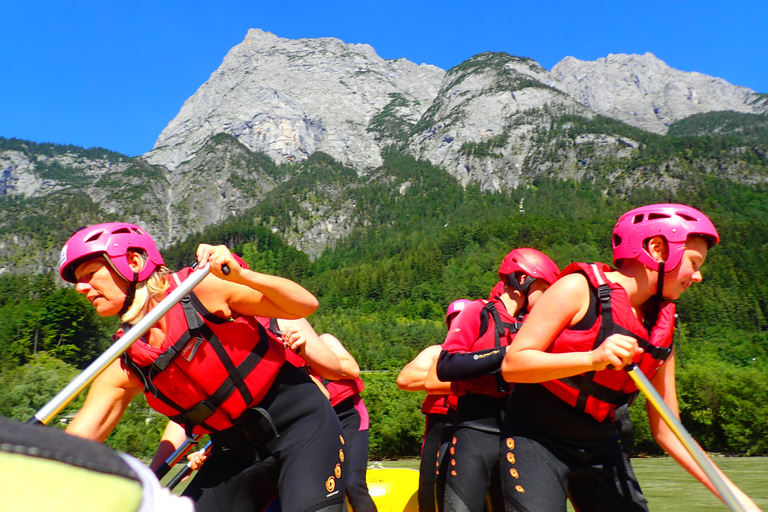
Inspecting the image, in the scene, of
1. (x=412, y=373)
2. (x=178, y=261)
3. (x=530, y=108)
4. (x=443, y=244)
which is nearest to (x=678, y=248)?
(x=412, y=373)

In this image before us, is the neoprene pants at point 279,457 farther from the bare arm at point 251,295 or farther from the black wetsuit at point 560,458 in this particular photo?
the black wetsuit at point 560,458

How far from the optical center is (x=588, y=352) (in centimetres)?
312

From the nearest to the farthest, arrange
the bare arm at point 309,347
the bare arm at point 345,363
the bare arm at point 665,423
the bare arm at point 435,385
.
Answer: the bare arm at point 665,423, the bare arm at point 309,347, the bare arm at point 435,385, the bare arm at point 345,363

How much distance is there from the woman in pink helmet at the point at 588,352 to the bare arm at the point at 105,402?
2.31 meters

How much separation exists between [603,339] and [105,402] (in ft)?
9.73

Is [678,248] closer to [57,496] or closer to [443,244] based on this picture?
[57,496]

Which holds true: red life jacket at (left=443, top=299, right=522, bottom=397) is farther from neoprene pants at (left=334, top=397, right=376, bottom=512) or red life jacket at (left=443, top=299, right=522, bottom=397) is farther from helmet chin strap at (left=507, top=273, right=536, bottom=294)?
neoprene pants at (left=334, top=397, right=376, bottom=512)

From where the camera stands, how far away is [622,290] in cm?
343

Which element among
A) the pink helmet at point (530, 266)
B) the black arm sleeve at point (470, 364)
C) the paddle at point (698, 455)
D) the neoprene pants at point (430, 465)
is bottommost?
the neoprene pants at point (430, 465)

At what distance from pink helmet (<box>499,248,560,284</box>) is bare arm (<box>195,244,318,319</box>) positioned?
212 centimetres

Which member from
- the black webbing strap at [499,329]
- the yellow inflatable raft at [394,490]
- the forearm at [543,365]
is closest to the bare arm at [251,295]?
the forearm at [543,365]

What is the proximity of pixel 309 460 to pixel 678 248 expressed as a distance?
249cm

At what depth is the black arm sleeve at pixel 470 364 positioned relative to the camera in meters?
4.13

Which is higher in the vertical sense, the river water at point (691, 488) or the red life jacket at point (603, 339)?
the red life jacket at point (603, 339)
